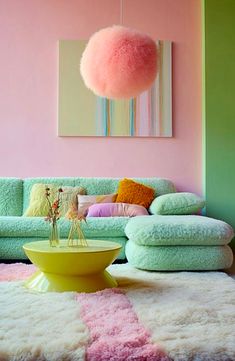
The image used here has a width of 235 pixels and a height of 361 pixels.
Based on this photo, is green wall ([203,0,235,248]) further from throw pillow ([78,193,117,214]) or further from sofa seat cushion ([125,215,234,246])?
sofa seat cushion ([125,215,234,246])

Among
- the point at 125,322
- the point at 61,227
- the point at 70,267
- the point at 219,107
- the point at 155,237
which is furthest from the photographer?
the point at 219,107

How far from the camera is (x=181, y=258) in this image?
286 centimetres

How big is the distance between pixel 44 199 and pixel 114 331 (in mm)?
2103

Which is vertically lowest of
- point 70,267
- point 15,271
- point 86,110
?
point 15,271

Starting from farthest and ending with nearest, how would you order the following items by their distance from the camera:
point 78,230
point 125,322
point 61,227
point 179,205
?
point 179,205 → point 61,227 → point 78,230 → point 125,322

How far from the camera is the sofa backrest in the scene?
12.8ft

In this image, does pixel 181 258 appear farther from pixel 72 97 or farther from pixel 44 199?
pixel 72 97

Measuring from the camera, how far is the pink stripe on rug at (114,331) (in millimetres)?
1445

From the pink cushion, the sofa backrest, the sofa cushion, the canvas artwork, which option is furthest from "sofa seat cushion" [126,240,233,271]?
the canvas artwork

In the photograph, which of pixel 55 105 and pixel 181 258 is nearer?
pixel 181 258

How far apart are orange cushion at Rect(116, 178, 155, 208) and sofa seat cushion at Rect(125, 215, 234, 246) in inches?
30.4

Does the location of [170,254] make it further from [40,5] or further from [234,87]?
[40,5]

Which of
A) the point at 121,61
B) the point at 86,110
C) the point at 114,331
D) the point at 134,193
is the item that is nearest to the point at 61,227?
the point at 134,193

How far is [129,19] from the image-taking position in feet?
14.0
